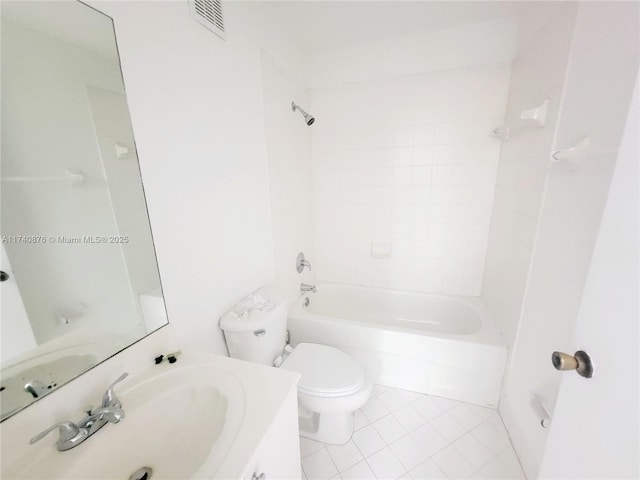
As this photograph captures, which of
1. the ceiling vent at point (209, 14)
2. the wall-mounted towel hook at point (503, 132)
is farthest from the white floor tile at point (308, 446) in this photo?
the wall-mounted towel hook at point (503, 132)

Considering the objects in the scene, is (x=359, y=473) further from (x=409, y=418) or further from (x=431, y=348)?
(x=431, y=348)

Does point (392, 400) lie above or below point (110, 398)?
below

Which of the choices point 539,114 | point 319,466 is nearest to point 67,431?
point 319,466

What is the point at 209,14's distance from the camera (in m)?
1.04

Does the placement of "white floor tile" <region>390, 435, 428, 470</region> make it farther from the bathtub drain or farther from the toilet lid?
the bathtub drain

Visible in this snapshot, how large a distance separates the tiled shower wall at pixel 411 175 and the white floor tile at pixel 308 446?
1.27m

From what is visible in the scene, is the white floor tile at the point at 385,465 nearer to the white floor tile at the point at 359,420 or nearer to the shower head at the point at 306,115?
the white floor tile at the point at 359,420

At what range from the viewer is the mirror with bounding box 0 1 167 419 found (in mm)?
571

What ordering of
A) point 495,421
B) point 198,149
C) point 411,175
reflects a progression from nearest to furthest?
1. point 198,149
2. point 495,421
3. point 411,175

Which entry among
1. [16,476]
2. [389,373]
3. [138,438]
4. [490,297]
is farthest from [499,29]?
[16,476]

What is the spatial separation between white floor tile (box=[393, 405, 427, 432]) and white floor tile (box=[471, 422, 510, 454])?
0.28 m

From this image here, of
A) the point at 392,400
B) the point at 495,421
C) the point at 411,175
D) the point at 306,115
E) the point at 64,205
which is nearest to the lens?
the point at 64,205

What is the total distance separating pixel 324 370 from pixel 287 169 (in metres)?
1.28

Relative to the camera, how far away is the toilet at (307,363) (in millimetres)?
1183
